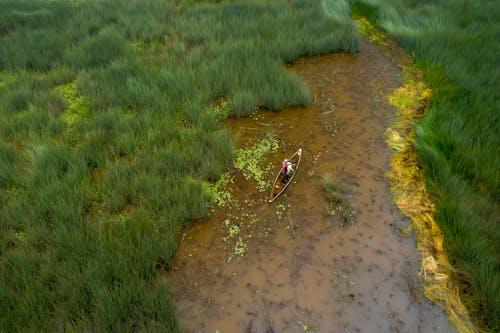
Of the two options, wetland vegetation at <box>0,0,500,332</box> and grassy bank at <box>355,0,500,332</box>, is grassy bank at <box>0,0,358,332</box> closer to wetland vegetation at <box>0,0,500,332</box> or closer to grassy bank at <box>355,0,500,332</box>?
wetland vegetation at <box>0,0,500,332</box>

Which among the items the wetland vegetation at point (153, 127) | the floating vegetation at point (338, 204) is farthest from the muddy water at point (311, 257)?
the wetland vegetation at point (153, 127)

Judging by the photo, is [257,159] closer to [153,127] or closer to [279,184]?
[279,184]

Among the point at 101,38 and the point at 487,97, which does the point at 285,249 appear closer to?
the point at 487,97

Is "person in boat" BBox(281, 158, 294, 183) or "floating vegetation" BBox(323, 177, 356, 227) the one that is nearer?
"floating vegetation" BBox(323, 177, 356, 227)

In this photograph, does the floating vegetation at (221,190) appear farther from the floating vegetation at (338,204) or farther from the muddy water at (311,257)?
the floating vegetation at (338,204)

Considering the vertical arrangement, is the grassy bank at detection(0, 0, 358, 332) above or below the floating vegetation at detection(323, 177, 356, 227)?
above

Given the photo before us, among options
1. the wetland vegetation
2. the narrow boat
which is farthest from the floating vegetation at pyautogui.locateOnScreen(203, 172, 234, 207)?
→ the narrow boat

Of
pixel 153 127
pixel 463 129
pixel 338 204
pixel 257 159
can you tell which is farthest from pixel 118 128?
pixel 463 129

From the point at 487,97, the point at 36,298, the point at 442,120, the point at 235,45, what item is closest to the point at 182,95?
the point at 235,45
